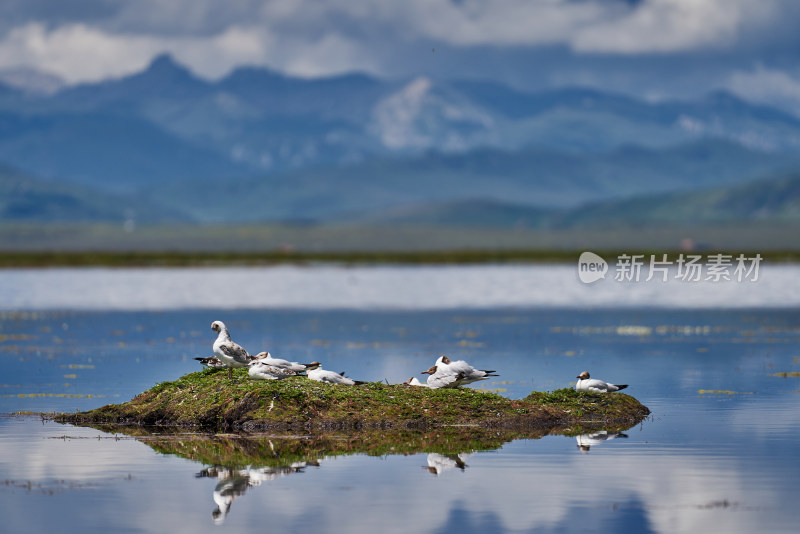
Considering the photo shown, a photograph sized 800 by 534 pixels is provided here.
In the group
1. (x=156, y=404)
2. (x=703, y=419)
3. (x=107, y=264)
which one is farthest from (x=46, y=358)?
(x=107, y=264)

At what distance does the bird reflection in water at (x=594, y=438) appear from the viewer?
73.7 ft

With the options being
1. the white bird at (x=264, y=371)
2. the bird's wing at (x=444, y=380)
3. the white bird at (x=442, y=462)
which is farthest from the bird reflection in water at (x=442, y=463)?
the white bird at (x=264, y=371)

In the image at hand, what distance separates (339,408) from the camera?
2498 cm

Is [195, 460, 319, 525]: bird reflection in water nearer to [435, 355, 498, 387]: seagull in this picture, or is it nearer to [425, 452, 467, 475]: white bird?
[425, 452, 467, 475]: white bird

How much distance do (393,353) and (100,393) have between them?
12073 millimetres

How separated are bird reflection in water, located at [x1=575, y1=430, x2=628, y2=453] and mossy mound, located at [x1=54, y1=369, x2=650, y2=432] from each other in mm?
883

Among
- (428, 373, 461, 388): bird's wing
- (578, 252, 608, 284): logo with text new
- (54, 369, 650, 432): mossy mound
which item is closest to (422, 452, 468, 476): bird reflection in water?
(54, 369, 650, 432): mossy mound

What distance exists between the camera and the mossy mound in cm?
2473

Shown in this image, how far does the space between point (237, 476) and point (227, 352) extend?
20.0ft

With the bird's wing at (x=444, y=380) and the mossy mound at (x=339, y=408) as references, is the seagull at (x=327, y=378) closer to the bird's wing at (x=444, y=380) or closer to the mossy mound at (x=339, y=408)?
the mossy mound at (x=339, y=408)

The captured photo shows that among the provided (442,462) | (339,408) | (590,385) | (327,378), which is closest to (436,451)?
(442,462)

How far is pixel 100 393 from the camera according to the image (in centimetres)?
3064

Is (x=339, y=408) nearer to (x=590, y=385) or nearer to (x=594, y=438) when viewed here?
(x=594, y=438)

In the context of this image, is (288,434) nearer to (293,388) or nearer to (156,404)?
(293,388)
